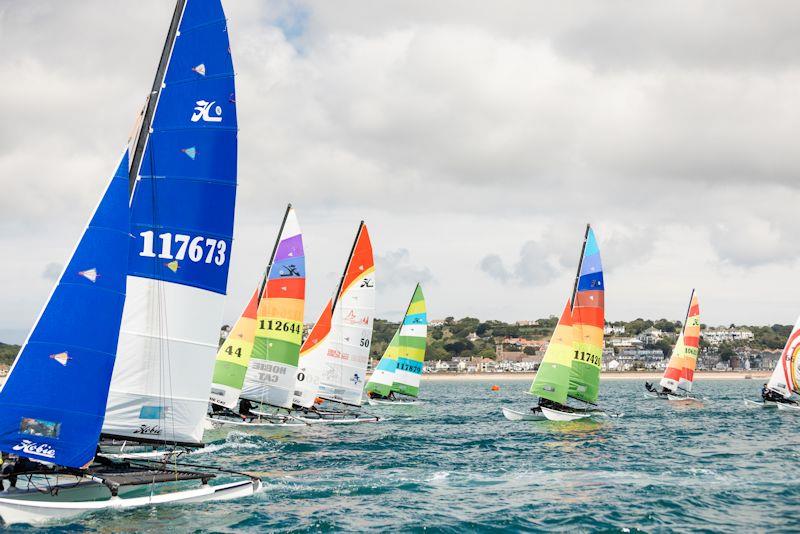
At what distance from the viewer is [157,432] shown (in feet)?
59.9

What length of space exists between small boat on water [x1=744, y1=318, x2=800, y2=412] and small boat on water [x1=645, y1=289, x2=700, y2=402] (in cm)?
1058

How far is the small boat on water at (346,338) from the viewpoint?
143 ft

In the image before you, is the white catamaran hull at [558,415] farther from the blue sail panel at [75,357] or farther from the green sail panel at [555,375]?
the blue sail panel at [75,357]

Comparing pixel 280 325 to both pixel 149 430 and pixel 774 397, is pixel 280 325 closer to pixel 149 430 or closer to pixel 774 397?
pixel 149 430

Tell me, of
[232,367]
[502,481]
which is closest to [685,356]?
[232,367]

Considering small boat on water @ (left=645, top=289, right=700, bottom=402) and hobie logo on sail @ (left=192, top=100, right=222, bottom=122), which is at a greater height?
hobie logo on sail @ (left=192, top=100, right=222, bottom=122)

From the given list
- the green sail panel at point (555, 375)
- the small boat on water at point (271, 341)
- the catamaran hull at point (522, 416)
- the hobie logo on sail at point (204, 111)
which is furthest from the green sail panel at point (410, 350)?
the hobie logo on sail at point (204, 111)

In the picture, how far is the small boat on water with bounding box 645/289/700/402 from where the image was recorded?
64.6 meters

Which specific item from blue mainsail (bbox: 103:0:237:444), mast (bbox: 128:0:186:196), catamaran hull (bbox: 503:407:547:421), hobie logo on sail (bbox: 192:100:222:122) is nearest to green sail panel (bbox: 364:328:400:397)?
catamaran hull (bbox: 503:407:547:421)

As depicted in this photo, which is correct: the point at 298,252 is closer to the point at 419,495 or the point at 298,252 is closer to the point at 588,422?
the point at 588,422

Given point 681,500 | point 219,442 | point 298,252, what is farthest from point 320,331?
point 681,500

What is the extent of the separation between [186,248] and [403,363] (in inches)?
1676

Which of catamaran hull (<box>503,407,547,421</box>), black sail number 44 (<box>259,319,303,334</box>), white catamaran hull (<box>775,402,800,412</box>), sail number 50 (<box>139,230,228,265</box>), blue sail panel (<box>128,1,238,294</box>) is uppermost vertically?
blue sail panel (<box>128,1,238,294</box>)

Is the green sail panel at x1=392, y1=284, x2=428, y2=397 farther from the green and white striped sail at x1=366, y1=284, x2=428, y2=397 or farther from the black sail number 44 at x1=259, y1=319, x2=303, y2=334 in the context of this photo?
the black sail number 44 at x1=259, y1=319, x2=303, y2=334
